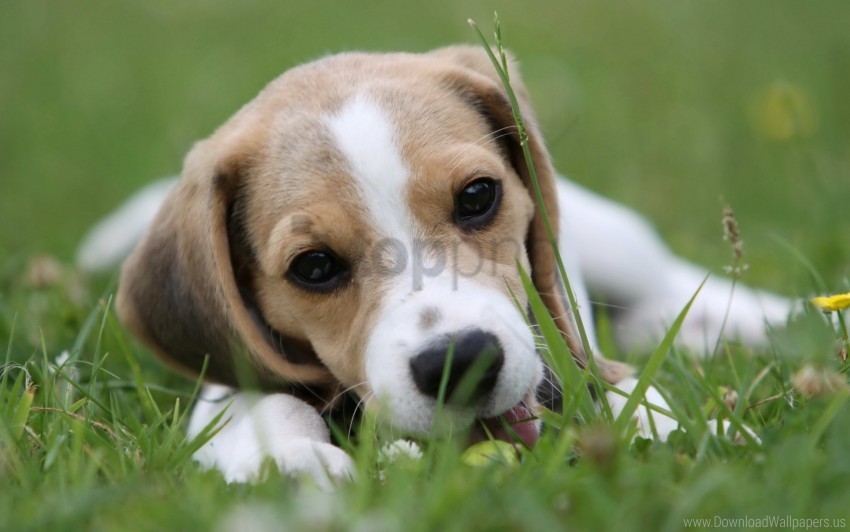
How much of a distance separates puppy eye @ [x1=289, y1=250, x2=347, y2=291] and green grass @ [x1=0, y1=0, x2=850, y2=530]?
2.46 feet

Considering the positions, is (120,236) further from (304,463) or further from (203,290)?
(304,463)

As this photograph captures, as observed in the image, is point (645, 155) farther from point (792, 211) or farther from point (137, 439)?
point (137, 439)

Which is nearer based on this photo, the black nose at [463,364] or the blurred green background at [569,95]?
the black nose at [463,364]

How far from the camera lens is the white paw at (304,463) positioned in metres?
3.31

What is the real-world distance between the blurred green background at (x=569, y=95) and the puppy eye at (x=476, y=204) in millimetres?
2054

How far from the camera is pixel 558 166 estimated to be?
18.7 feet

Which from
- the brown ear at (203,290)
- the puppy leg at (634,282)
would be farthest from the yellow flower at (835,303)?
the puppy leg at (634,282)

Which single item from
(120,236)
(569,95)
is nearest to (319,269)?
(120,236)

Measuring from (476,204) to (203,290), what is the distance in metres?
1.21

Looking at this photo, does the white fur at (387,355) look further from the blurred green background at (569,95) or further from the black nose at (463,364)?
the blurred green background at (569,95)

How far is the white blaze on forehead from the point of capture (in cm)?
407

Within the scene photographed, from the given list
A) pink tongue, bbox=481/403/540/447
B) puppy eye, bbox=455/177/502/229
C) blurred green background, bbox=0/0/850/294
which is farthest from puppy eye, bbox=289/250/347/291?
blurred green background, bbox=0/0/850/294

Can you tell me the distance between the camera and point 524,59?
1347 centimetres

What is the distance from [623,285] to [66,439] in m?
3.92
